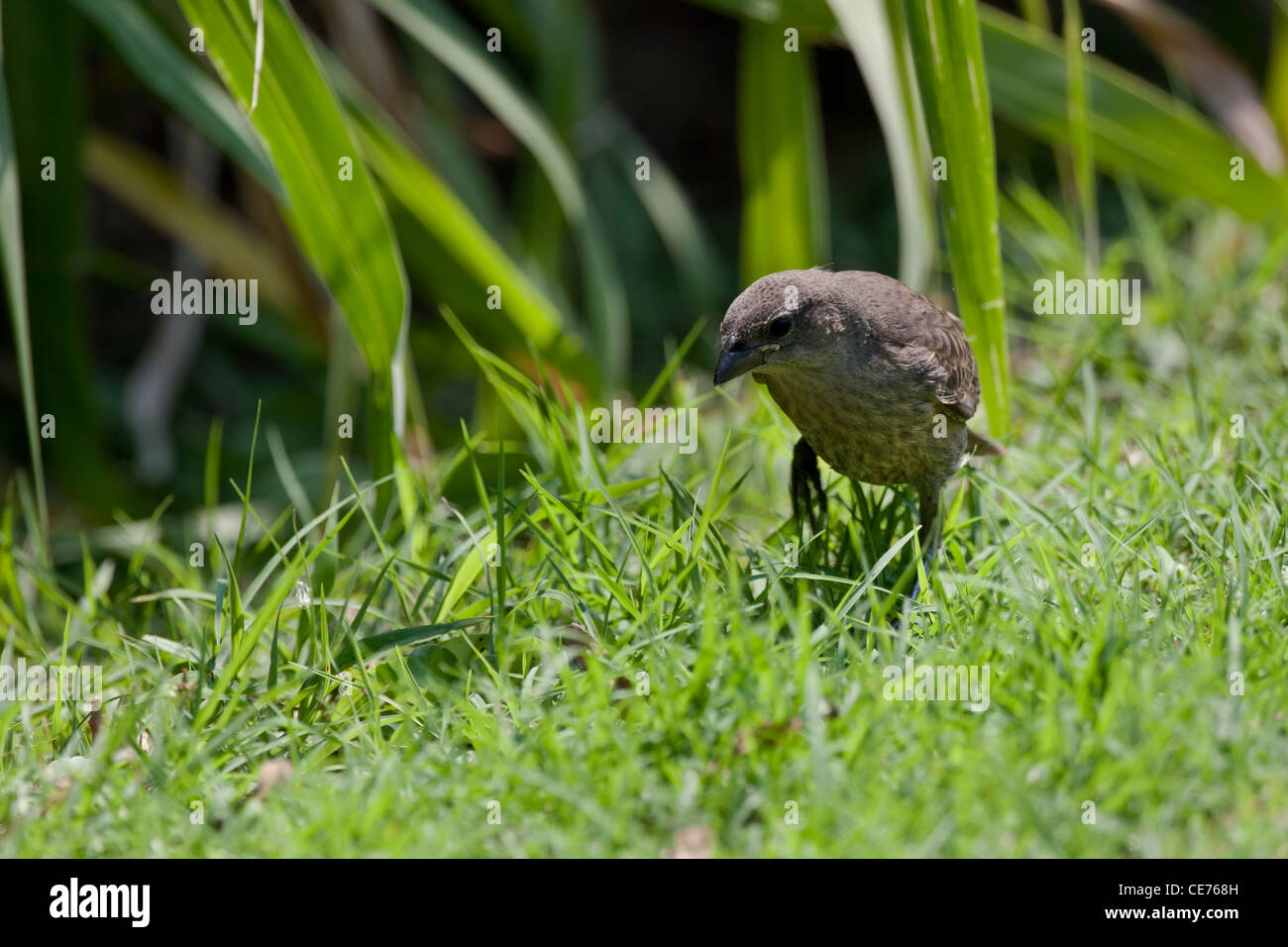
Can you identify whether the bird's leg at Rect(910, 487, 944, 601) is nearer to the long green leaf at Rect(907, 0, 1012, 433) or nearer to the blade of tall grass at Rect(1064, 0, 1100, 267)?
the long green leaf at Rect(907, 0, 1012, 433)

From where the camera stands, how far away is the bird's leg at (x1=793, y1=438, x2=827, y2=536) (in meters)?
3.15

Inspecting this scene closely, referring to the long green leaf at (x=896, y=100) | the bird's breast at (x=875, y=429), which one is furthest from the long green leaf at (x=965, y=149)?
the long green leaf at (x=896, y=100)

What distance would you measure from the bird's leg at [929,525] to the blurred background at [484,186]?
0.60 m

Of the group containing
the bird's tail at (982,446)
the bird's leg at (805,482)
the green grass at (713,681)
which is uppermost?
the bird's tail at (982,446)

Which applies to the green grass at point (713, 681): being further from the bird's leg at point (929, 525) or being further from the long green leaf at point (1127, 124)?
the long green leaf at point (1127, 124)

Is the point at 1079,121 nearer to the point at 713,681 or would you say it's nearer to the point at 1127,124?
the point at 1127,124

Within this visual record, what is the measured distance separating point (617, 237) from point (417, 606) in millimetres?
4860

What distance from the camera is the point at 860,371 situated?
2.89m

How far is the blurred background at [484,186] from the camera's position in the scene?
12.4ft

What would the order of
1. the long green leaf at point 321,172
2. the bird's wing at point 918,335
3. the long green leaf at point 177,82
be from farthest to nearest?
the long green leaf at point 177,82 → the long green leaf at point 321,172 → the bird's wing at point 918,335

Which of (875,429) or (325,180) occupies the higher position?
(325,180)

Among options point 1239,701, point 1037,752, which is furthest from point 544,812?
point 1239,701

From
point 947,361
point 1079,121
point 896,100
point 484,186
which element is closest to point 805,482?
point 947,361

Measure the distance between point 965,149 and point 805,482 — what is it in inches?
35.4
